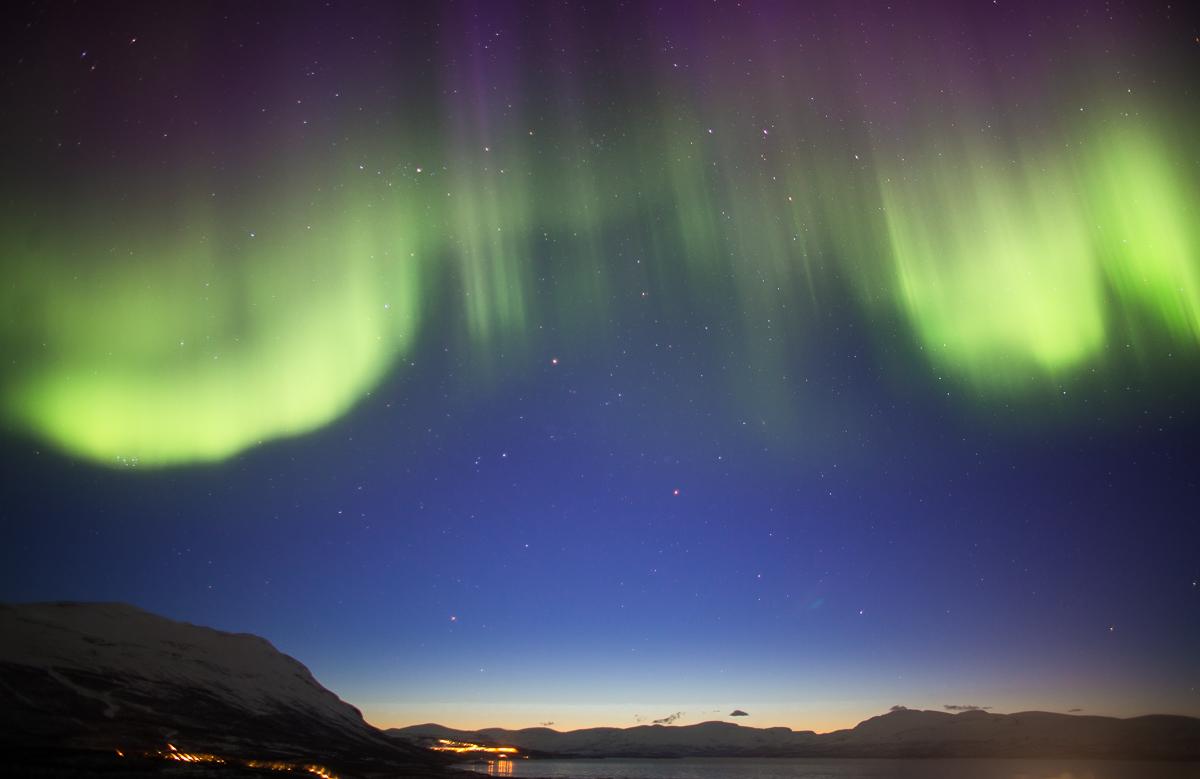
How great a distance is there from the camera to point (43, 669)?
504 feet

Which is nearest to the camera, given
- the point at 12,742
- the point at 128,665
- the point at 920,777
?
the point at 12,742

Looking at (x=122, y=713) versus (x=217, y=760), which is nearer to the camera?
(x=217, y=760)

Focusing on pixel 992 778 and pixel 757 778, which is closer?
pixel 992 778

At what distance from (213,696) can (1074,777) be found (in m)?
234

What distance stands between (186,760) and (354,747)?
311 feet

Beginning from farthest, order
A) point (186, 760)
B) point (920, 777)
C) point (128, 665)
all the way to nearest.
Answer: point (128, 665)
point (920, 777)
point (186, 760)

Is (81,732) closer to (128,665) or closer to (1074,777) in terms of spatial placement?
(128,665)

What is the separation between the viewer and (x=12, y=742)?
9550cm

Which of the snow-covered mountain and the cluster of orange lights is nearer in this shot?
the cluster of orange lights

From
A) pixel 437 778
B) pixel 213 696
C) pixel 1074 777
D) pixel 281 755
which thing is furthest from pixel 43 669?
pixel 1074 777

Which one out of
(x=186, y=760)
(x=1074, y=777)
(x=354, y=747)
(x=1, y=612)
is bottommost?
(x=1074, y=777)

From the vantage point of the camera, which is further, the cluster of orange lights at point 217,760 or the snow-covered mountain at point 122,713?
the snow-covered mountain at point 122,713

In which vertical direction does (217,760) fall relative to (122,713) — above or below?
below

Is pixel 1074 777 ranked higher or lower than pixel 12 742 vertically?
lower
